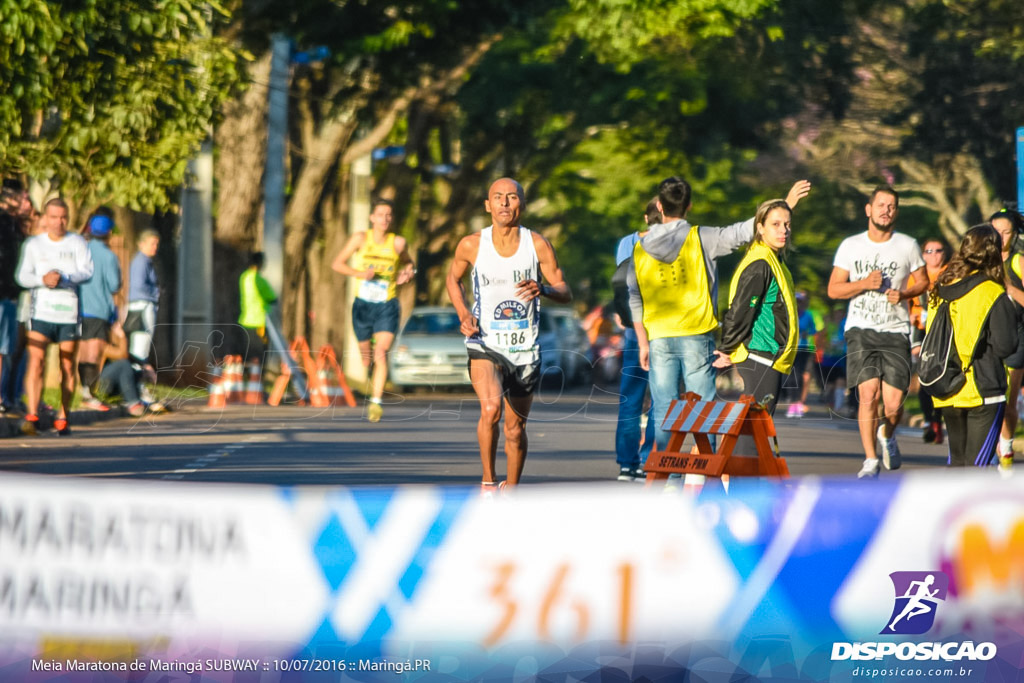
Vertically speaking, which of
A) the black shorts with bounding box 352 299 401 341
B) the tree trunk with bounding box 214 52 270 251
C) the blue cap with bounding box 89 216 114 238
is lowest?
the black shorts with bounding box 352 299 401 341

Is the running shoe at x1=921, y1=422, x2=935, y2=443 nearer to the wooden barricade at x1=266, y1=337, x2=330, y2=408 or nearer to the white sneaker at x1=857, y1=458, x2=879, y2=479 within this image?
the white sneaker at x1=857, y1=458, x2=879, y2=479

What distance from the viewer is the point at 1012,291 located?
1170 centimetres

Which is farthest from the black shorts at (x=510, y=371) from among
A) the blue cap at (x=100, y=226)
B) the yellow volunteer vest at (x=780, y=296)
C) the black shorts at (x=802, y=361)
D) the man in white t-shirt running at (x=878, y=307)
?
the black shorts at (x=802, y=361)

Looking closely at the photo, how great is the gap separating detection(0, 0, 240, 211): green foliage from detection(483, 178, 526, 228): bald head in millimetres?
7471

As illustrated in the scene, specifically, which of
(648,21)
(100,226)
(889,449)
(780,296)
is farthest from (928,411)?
(648,21)

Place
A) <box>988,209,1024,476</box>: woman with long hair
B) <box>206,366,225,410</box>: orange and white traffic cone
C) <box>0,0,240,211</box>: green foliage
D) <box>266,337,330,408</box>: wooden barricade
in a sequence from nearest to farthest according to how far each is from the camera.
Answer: <box>988,209,1024,476</box>: woman with long hair, <box>0,0,240,211</box>: green foliage, <box>206,366,225,410</box>: orange and white traffic cone, <box>266,337,330,408</box>: wooden barricade

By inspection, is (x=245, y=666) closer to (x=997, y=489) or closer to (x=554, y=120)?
(x=997, y=489)

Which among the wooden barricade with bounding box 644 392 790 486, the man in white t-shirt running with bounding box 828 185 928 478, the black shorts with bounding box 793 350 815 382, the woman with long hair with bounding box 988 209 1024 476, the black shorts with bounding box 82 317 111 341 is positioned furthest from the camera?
the black shorts with bounding box 793 350 815 382

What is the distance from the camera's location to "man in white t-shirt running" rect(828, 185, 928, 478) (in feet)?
38.4

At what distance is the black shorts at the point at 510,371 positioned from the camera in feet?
31.9

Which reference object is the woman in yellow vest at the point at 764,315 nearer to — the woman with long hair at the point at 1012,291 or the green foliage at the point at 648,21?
the woman with long hair at the point at 1012,291

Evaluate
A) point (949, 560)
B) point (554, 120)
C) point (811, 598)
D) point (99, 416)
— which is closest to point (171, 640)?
point (811, 598)

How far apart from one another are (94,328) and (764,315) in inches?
358

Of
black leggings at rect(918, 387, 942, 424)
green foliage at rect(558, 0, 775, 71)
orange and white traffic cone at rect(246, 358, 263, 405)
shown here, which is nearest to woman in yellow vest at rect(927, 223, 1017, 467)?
black leggings at rect(918, 387, 942, 424)
